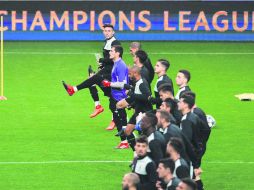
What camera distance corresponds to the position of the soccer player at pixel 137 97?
1905cm

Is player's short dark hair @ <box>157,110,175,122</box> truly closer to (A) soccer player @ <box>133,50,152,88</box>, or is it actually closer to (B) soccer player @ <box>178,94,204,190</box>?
(B) soccer player @ <box>178,94,204,190</box>

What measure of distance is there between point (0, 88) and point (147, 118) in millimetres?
14934

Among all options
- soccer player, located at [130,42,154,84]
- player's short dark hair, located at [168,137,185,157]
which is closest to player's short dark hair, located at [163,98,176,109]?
player's short dark hair, located at [168,137,185,157]

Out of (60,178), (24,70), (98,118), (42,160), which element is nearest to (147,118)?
(60,178)

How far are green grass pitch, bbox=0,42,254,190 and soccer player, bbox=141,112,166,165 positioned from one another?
2899 mm

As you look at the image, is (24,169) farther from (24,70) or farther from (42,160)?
(24,70)

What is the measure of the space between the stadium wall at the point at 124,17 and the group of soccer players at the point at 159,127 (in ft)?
60.5

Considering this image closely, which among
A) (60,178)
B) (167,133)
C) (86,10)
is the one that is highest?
(86,10)

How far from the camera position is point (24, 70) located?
33.3 m

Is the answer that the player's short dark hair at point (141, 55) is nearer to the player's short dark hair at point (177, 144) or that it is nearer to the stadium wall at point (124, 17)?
the player's short dark hair at point (177, 144)

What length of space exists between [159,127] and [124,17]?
2511 centimetres

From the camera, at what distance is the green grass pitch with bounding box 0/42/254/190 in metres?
18.8

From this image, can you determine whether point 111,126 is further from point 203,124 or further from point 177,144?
point 177,144

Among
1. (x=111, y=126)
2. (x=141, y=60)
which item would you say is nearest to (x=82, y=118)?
(x=111, y=126)
